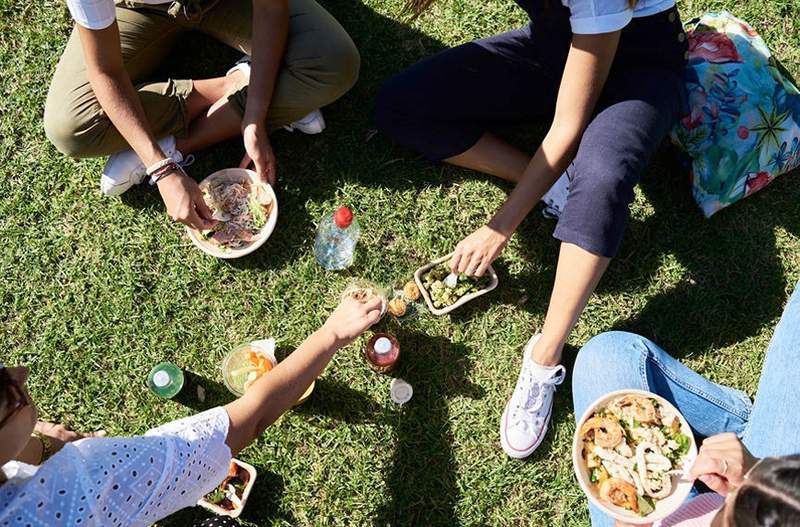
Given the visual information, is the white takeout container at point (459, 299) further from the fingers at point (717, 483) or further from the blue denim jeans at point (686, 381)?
the fingers at point (717, 483)

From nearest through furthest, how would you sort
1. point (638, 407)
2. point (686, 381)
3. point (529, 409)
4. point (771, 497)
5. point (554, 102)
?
point (771, 497)
point (638, 407)
point (686, 381)
point (529, 409)
point (554, 102)

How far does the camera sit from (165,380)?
338 cm

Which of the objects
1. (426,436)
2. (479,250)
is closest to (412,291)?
(479,250)

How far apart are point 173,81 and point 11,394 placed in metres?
2.03

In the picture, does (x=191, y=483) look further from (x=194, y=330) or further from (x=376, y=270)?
(x=376, y=270)

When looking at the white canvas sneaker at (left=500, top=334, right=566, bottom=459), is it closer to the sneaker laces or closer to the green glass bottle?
the sneaker laces

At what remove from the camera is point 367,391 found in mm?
3473

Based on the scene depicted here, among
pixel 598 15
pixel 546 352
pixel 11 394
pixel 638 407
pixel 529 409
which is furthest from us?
pixel 529 409

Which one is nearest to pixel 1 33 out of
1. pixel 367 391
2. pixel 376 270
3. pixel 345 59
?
pixel 345 59

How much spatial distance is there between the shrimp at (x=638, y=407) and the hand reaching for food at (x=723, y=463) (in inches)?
12.5

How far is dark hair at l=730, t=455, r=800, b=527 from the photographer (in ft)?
5.41

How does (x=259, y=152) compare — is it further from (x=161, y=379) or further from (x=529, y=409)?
(x=529, y=409)

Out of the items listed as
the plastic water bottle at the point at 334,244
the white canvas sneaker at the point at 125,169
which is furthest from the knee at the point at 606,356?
the white canvas sneaker at the point at 125,169

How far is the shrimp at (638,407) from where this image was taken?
103 inches
